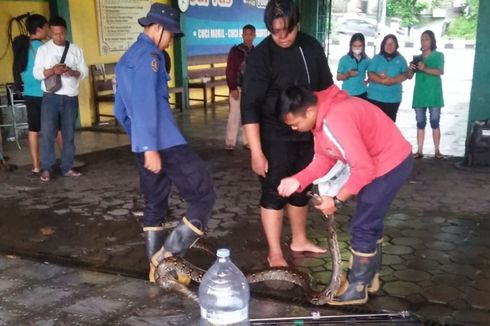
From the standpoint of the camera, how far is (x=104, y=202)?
5.70m

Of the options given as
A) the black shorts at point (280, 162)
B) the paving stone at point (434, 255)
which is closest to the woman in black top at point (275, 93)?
the black shorts at point (280, 162)

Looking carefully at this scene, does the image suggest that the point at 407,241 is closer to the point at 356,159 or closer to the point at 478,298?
the point at 478,298

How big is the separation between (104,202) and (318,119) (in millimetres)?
3336

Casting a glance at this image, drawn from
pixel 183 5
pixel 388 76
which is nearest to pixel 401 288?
pixel 388 76

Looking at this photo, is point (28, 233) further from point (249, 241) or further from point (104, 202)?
point (249, 241)

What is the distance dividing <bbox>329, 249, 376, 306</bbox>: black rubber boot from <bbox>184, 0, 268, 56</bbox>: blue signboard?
9.91 m

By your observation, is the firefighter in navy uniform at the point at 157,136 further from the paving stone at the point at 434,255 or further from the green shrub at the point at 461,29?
the green shrub at the point at 461,29

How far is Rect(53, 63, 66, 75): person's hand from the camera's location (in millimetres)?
6215

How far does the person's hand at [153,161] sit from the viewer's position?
3332mm

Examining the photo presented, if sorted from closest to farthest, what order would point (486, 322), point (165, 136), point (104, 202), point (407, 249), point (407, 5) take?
point (486, 322) < point (165, 136) < point (407, 249) < point (104, 202) < point (407, 5)

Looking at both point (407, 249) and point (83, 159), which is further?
point (83, 159)

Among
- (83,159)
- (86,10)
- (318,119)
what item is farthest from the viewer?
(86,10)

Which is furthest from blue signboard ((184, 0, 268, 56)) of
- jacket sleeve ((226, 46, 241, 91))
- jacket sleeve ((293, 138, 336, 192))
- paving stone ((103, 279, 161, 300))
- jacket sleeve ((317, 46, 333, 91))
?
jacket sleeve ((293, 138, 336, 192))

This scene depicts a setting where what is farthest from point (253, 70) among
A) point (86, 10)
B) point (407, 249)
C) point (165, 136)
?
point (86, 10)
